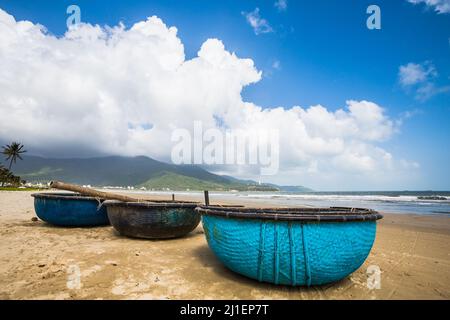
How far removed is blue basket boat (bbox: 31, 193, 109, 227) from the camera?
7.45 m

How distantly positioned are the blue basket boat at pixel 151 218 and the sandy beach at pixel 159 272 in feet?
0.78

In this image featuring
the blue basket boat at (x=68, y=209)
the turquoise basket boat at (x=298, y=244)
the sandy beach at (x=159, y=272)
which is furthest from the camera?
the blue basket boat at (x=68, y=209)

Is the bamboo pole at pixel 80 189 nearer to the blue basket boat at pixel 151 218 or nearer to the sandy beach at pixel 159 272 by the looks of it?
the blue basket boat at pixel 151 218

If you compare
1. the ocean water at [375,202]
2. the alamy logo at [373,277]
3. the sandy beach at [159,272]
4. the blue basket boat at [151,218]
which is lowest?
the ocean water at [375,202]

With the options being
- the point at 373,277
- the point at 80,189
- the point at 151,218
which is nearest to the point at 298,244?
the point at 373,277

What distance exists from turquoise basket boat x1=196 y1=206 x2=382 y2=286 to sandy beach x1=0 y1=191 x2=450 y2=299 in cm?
31

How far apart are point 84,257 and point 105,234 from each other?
93.2 inches

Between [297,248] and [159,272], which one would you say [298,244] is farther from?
[159,272]

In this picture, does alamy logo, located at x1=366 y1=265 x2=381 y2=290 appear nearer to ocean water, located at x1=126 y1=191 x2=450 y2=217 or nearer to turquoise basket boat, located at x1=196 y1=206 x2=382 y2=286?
turquoise basket boat, located at x1=196 y1=206 x2=382 y2=286

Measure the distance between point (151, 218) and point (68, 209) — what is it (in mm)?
3301

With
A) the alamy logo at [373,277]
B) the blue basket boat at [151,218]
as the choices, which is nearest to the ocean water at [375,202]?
the alamy logo at [373,277]

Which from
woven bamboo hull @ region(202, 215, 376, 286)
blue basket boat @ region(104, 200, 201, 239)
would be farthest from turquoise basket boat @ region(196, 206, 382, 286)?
blue basket boat @ region(104, 200, 201, 239)

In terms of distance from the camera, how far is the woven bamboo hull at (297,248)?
3104 millimetres
